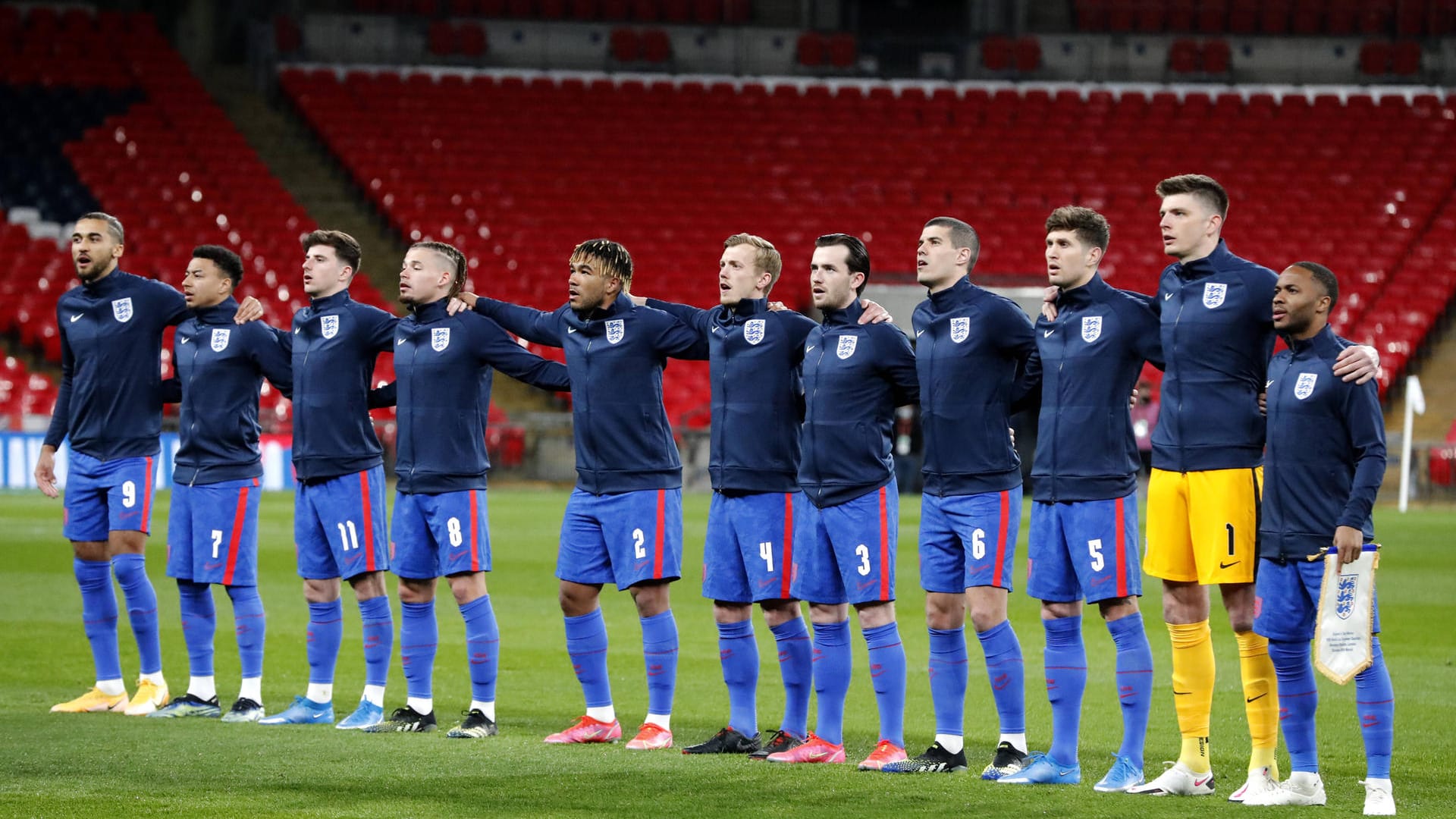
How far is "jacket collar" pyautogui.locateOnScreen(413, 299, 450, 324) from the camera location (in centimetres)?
831

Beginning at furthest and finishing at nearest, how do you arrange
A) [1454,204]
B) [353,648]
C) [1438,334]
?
[1454,204]
[1438,334]
[353,648]

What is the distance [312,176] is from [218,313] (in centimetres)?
2467

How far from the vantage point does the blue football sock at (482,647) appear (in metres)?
8.01

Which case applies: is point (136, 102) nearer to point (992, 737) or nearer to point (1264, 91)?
point (1264, 91)

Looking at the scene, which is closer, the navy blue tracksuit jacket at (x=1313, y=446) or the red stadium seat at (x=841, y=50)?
the navy blue tracksuit jacket at (x=1313, y=446)

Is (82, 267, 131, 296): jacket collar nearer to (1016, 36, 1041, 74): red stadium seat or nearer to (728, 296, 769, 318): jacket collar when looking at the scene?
(728, 296, 769, 318): jacket collar

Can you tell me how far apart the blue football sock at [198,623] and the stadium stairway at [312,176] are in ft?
63.2

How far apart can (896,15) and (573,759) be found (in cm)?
3086

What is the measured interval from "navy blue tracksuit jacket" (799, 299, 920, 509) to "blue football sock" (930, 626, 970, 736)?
0.71 meters

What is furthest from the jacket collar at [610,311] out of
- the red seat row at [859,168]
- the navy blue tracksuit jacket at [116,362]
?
the red seat row at [859,168]

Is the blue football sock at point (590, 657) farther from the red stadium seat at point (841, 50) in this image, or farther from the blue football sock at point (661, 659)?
the red stadium seat at point (841, 50)

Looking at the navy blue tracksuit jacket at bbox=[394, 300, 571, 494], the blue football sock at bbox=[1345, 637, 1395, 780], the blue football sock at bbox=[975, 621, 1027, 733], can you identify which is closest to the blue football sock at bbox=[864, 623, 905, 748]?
the blue football sock at bbox=[975, 621, 1027, 733]

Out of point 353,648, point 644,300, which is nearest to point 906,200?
point 353,648

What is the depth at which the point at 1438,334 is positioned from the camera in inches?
1136
